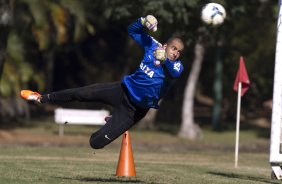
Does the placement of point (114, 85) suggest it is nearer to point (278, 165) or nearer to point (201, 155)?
point (278, 165)

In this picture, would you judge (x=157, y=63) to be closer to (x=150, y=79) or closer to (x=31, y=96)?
(x=150, y=79)

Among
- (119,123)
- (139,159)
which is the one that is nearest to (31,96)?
(119,123)

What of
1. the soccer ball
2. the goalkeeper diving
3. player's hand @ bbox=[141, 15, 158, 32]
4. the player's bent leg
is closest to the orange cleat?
the goalkeeper diving

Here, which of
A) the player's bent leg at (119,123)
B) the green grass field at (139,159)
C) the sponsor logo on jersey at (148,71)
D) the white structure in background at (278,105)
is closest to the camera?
the sponsor logo on jersey at (148,71)

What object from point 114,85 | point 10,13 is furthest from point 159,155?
point 114,85

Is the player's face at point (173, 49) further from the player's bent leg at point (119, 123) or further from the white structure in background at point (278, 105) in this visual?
the white structure in background at point (278, 105)

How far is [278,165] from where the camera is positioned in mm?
18969

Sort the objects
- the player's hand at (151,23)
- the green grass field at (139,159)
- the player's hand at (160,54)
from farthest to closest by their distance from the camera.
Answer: the green grass field at (139,159) → the player's hand at (160,54) → the player's hand at (151,23)

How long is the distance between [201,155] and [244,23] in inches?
776

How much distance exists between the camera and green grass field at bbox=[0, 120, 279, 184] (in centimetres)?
1725

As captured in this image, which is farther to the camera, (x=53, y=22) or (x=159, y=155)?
(x=53, y=22)

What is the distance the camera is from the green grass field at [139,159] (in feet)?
56.6

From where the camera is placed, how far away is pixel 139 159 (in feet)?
84.6

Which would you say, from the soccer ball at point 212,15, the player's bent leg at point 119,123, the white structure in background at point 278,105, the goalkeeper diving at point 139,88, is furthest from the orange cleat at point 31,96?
the white structure in background at point 278,105
